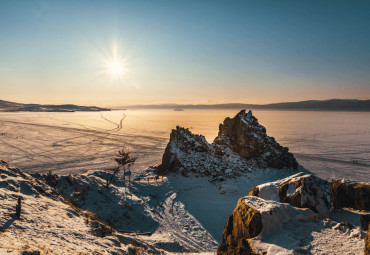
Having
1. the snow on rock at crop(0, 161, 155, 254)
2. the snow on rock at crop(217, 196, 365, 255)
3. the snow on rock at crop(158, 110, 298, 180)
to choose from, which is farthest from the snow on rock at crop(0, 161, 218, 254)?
the snow on rock at crop(217, 196, 365, 255)

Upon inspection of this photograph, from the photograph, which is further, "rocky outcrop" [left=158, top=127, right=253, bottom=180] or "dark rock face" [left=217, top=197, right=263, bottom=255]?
"rocky outcrop" [left=158, top=127, right=253, bottom=180]

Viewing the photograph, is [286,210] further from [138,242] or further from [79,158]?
[79,158]

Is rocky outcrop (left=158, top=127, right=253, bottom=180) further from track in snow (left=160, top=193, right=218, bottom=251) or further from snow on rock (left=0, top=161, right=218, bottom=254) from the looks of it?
track in snow (left=160, top=193, right=218, bottom=251)

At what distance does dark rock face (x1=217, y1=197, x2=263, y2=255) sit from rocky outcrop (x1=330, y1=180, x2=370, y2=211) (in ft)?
18.5

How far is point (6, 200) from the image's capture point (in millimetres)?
11664

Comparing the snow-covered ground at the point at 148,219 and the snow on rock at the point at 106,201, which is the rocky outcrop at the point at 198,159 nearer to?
the snow-covered ground at the point at 148,219

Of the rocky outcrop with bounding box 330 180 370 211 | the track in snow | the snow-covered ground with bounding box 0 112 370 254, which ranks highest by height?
the rocky outcrop with bounding box 330 180 370 211

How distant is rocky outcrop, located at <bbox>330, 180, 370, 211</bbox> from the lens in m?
9.97

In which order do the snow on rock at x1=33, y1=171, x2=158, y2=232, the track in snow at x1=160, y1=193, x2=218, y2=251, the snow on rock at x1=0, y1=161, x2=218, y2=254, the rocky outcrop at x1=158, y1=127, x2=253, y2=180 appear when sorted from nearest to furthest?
the snow on rock at x1=0, y1=161, x2=218, y2=254
the track in snow at x1=160, y1=193, x2=218, y2=251
the snow on rock at x1=33, y1=171, x2=158, y2=232
the rocky outcrop at x1=158, y1=127, x2=253, y2=180

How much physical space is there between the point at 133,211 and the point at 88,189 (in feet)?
19.1

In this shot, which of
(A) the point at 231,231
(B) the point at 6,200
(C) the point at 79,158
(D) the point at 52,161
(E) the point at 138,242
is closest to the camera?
(A) the point at 231,231

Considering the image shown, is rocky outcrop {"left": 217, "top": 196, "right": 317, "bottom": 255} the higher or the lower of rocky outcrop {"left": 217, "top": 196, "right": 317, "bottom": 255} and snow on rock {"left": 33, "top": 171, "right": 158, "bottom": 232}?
the higher

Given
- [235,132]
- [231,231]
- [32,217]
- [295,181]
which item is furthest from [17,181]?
[235,132]

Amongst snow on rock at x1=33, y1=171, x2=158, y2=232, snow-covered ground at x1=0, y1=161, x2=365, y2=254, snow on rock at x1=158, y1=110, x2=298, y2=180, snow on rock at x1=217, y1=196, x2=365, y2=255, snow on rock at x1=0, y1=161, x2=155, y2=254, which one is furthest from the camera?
snow on rock at x1=158, y1=110, x2=298, y2=180
